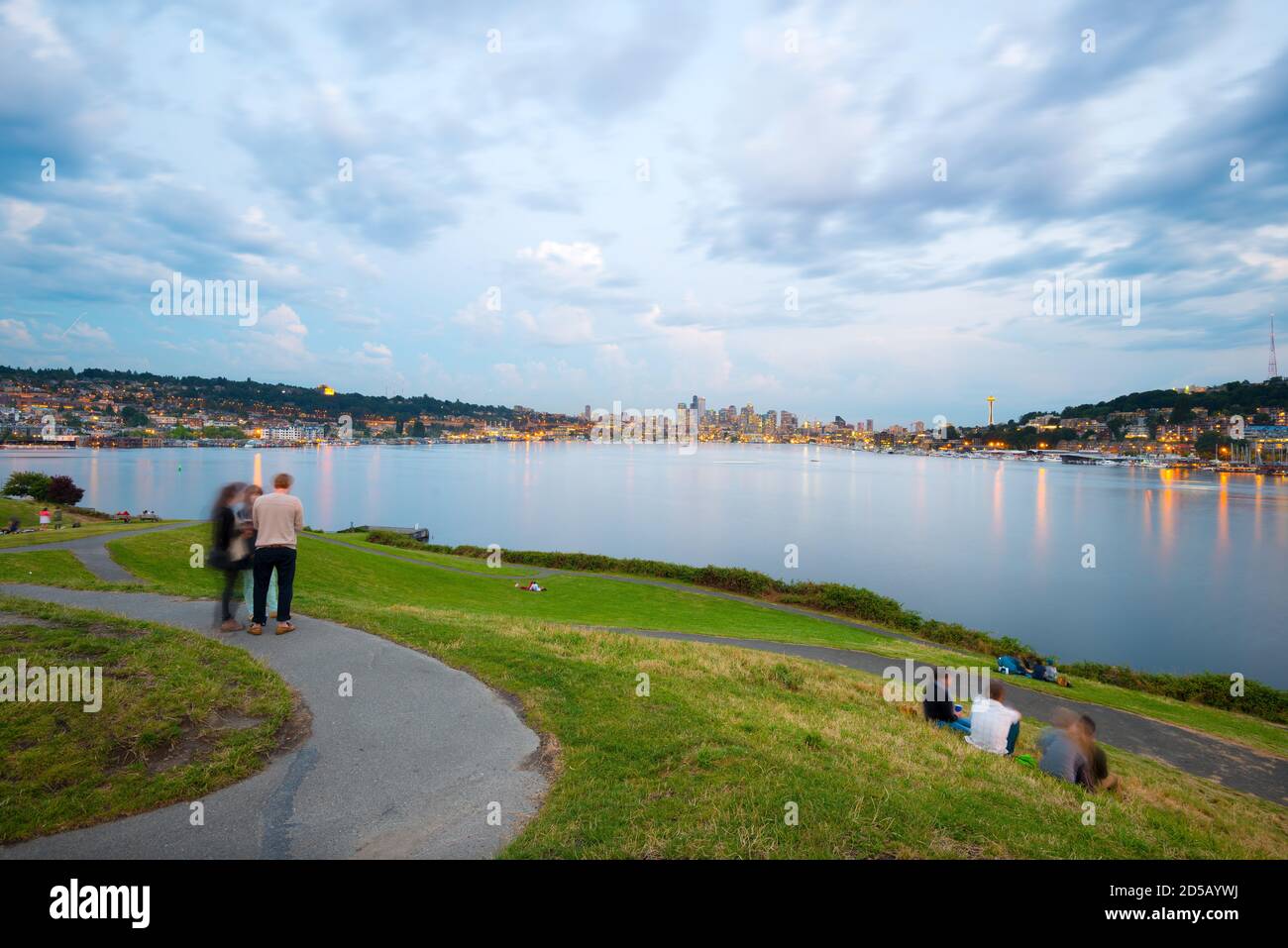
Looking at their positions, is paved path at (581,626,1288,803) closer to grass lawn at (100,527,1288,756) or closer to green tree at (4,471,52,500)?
grass lawn at (100,527,1288,756)

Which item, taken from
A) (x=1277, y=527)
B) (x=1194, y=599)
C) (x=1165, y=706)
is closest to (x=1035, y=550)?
(x=1194, y=599)

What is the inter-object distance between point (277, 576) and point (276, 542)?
0.57 m

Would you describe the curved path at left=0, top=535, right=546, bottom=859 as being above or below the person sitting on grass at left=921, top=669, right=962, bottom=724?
above

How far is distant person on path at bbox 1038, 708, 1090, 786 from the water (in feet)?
107

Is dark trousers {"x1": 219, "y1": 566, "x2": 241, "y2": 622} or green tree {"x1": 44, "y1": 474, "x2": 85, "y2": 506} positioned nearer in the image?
dark trousers {"x1": 219, "y1": 566, "x2": 241, "y2": 622}

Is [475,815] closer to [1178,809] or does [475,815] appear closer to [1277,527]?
[1178,809]

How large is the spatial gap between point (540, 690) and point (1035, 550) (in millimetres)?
73015

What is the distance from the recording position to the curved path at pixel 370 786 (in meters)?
5.06

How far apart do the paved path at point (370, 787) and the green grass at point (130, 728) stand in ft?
1.00

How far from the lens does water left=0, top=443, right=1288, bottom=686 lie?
43.0 m

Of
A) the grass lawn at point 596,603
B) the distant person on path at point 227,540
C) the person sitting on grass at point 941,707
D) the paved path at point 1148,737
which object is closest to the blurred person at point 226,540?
the distant person on path at point 227,540

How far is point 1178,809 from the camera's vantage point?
9.38 m

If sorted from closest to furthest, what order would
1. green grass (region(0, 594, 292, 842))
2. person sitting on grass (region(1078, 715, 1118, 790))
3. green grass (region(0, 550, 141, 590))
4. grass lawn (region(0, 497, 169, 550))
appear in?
green grass (region(0, 594, 292, 842)), person sitting on grass (region(1078, 715, 1118, 790)), green grass (region(0, 550, 141, 590)), grass lawn (region(0, 497, 169, 550))

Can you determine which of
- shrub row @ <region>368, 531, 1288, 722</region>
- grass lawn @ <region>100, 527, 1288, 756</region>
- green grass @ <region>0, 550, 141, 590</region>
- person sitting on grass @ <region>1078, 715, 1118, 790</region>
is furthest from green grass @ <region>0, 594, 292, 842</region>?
shrub row @ <region>368, 531, 1288, 722</region>
